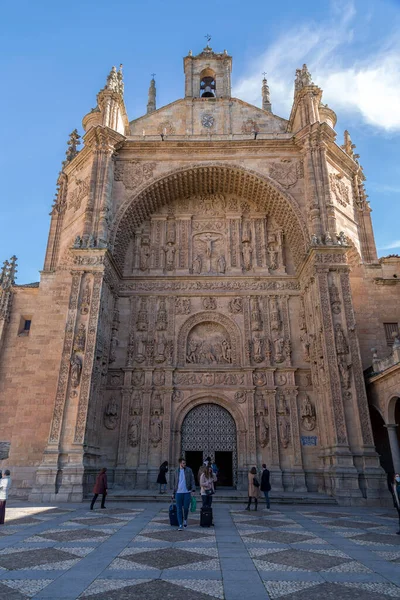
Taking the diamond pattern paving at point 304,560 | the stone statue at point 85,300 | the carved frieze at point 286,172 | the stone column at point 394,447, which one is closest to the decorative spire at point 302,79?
the carved frieze at point 286,172

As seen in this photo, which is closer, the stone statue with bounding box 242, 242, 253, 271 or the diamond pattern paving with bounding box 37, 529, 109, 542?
the diamond pattern paving with bounding box 37, 529, 109, 542

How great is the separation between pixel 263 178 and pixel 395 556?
16.6m

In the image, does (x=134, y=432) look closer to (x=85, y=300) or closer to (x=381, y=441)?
(x=85, y=300)

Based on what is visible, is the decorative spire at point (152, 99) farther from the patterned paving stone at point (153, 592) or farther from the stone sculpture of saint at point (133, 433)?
the patterned paving stone at point (153, 592)

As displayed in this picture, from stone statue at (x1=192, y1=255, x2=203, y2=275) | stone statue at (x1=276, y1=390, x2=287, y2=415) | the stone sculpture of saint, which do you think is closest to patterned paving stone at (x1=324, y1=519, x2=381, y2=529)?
stone statue at (x1=276, y1=390, x2=287, y2=415)

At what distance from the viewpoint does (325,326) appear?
15.6 metres

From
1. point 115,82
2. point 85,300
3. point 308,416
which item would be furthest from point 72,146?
point 308,416

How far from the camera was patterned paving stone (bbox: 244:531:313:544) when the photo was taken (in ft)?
24.1

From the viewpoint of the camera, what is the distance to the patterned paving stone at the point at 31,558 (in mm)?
5555

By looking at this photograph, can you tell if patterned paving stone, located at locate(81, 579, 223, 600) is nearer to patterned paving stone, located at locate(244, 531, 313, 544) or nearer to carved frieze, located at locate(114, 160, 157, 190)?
patterned paving stone, located at locate(244, 531, 313, 544)

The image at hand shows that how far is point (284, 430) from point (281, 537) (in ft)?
30.4

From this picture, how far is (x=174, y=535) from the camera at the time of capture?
7.65 meters

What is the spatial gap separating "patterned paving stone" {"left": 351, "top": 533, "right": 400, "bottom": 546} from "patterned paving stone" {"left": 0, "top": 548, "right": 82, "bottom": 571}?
5.04 m

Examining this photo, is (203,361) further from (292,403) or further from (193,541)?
(193,541)
